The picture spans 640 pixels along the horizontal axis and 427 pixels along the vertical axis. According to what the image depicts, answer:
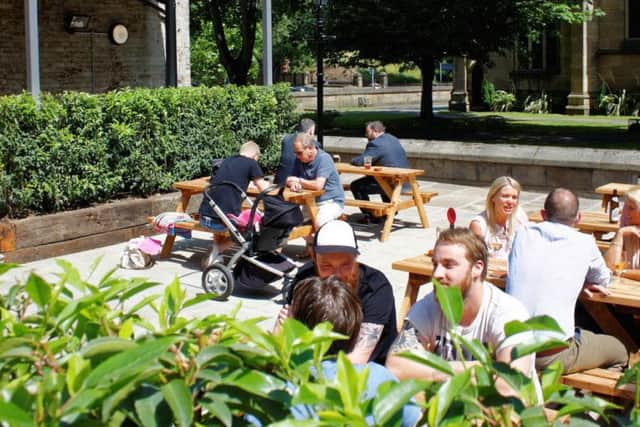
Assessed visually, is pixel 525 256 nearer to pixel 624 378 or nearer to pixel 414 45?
pixel 624 378

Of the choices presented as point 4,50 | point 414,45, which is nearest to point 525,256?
point 4,50

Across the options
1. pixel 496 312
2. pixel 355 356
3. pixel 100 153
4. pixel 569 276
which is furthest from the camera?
pixel 100 153

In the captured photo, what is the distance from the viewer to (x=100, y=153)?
10945 millimetres

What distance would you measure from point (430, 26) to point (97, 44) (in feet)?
26.7

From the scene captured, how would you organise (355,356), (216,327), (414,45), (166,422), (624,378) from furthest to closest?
(414,45) → (355,356) → (216,327) → (624,378) → (166,422)

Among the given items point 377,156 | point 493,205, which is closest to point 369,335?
point 493,205

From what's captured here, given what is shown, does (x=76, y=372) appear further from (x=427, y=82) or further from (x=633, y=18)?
(x=633, y=18)

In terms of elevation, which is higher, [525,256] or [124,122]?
[124,122]

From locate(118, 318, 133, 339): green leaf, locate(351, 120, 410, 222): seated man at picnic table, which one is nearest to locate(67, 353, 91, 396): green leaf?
locate(118, 318, 133, 339): green leaf

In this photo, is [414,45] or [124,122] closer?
[124,122]

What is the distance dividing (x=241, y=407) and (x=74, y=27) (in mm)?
17337

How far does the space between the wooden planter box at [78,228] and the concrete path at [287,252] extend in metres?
0.13

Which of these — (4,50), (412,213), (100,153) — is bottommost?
(412,213)

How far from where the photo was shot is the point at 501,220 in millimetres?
6691
